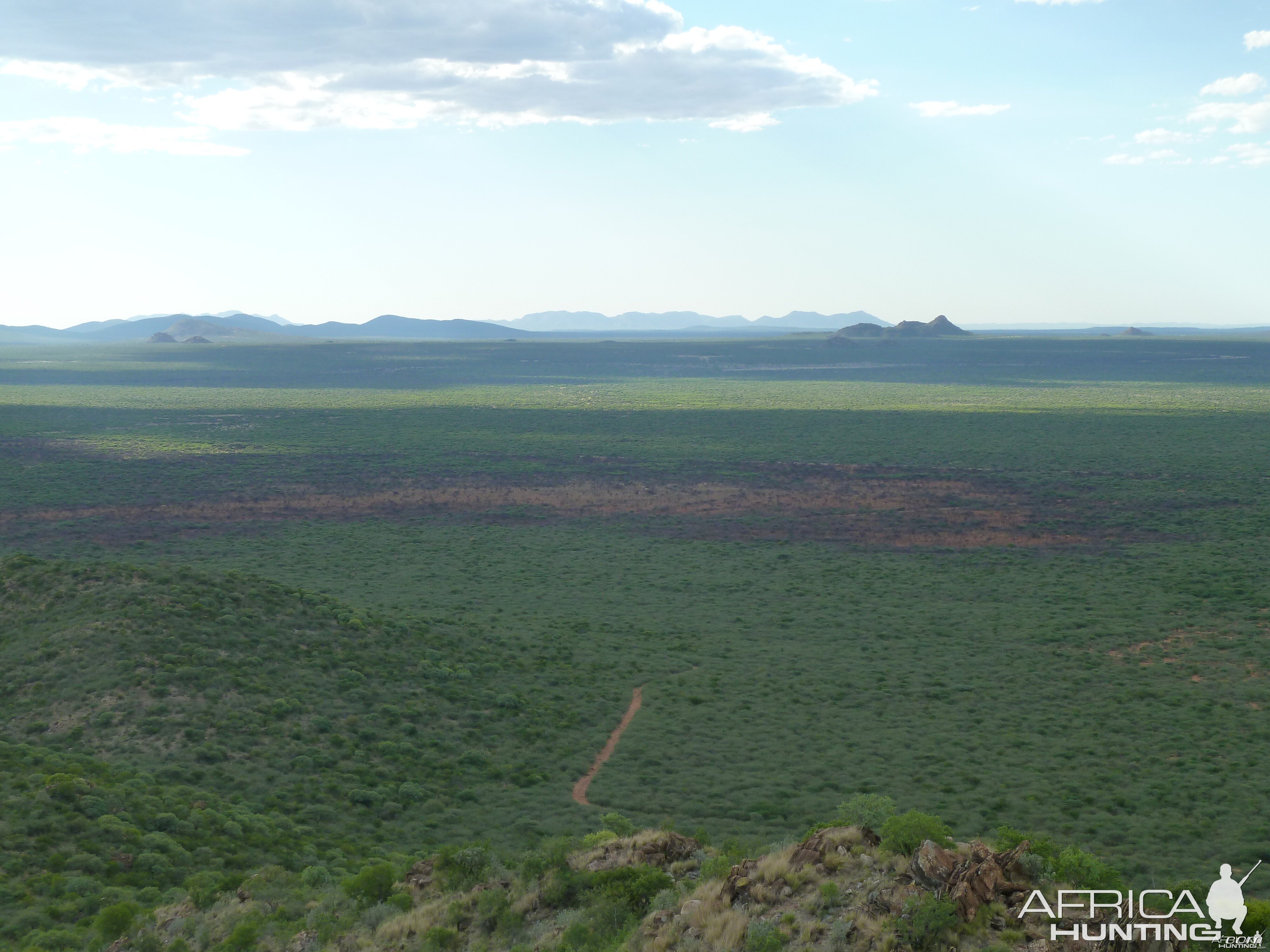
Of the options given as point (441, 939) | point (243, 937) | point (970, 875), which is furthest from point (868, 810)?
point (243, 937)

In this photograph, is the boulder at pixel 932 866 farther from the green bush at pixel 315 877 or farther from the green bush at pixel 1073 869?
the green bush at pixel 315 877

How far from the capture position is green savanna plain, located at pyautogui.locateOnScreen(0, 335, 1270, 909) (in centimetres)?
1866

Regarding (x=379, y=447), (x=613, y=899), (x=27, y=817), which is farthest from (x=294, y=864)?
(x=379, y=447)

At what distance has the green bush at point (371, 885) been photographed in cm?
1302

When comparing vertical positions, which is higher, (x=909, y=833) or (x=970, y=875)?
(x=970, y=875)

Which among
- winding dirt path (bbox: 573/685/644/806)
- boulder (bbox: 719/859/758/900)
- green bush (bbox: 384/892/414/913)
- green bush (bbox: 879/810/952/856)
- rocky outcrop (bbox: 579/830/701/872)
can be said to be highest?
green bush (bbox: 879/810/952/856)

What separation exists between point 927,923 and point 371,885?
739 centimetres

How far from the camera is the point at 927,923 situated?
1001 cm

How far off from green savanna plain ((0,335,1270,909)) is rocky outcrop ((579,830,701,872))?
377 cm

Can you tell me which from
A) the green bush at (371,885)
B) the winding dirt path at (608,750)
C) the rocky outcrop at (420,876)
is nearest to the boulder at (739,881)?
the rocky outcrop at (420,876)

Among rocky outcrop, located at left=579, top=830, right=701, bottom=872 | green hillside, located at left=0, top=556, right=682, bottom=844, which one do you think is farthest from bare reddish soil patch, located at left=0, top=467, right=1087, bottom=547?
rocky outcrop, located at left=579, top=830, right=701, bottom=872

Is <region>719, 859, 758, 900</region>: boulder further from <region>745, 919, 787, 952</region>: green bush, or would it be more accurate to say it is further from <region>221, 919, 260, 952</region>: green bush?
<region>221, 919, 260, 952</region>: green bush

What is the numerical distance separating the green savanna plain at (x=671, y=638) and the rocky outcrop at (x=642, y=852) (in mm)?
3773

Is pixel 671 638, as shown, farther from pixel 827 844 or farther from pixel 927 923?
pixel 927 923
